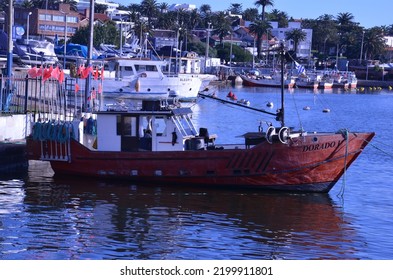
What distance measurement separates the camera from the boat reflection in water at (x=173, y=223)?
1920cm

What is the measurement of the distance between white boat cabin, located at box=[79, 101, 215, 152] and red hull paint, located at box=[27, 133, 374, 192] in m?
0.40

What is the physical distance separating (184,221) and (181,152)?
12.9 feet

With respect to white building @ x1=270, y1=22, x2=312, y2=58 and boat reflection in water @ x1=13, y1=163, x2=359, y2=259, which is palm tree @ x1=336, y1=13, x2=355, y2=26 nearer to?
white building @ x1=270, y1=22, x2=312, y2=58

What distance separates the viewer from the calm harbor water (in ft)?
63.2

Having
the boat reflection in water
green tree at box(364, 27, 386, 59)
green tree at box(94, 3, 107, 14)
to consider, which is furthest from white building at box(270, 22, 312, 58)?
the boat reflection in water

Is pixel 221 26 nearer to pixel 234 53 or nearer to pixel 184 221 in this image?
pixel 234 53

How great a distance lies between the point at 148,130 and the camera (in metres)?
26.8

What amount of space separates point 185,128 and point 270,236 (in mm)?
6788

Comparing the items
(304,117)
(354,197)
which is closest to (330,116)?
(304,117)

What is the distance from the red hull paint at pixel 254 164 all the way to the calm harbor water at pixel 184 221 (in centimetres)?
37

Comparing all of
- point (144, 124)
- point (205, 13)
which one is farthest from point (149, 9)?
point (144, 124)

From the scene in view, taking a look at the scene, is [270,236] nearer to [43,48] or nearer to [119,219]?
[119,219]

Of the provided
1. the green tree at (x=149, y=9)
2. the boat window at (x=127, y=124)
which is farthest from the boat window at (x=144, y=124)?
the green tree at (x=149, y=9)

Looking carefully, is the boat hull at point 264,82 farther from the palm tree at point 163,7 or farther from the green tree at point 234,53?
the palm tree at point 163,7
